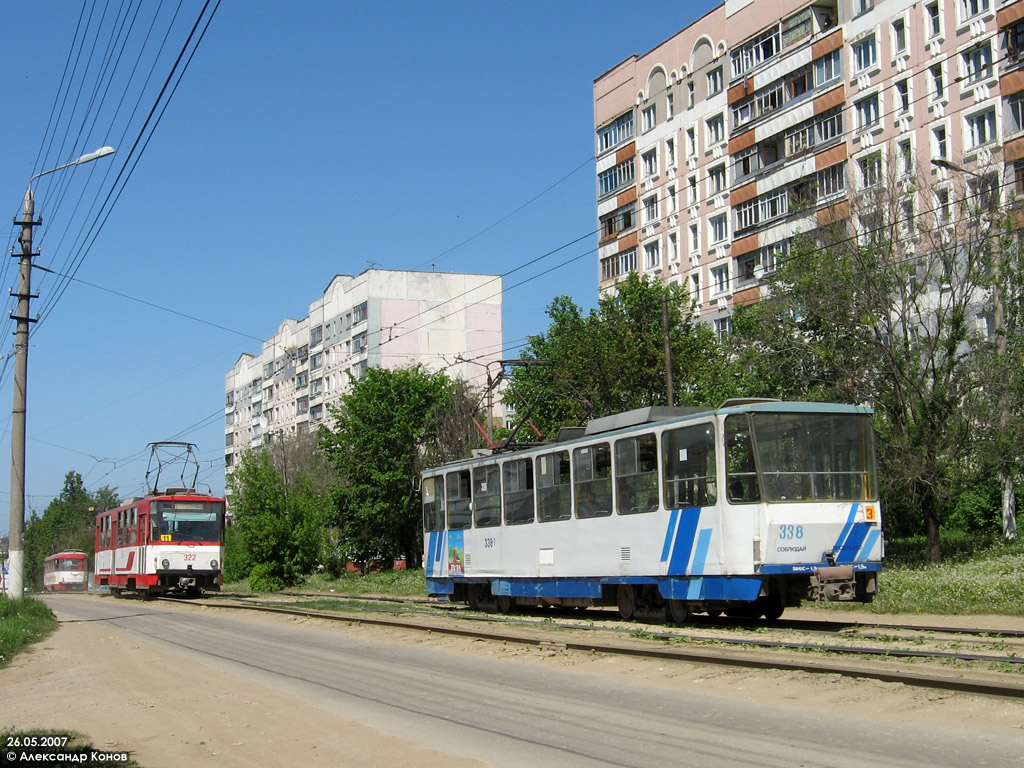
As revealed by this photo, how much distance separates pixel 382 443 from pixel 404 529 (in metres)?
4.58

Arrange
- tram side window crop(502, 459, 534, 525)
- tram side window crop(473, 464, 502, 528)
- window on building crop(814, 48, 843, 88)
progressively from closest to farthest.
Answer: tram side window crop(502, 459, 534, 525) → tram side window crop(473, 464, 502, 528) → window on building crop(814, 48, 843, 88)

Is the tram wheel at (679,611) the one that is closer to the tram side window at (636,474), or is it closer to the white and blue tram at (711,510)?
the white and blue tram at (711,510)

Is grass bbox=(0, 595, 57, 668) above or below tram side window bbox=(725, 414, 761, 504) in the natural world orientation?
below

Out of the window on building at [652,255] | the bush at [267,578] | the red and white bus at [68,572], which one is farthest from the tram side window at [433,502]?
the red and white bus at [68,572]

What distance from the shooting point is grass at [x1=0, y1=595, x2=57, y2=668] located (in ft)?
58.1

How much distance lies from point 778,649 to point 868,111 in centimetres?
3617

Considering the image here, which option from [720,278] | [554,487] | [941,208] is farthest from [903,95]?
[554,487]

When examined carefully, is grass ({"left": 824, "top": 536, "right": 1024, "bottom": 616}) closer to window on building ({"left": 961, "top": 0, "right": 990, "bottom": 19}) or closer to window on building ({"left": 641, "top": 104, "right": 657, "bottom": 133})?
window on building ({"left": 961, "top": 0, "right": 990, "bottom": 19})

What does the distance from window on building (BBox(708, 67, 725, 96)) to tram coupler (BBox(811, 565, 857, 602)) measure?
41614mm

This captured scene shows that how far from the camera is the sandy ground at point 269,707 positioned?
26.4 feet

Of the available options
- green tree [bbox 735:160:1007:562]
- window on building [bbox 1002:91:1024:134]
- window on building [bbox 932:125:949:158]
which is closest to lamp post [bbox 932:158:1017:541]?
green tree [bbox 735:160:1007:562]

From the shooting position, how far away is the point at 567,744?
26.4ft

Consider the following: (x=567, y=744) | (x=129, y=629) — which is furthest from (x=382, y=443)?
(x=567, y=744)

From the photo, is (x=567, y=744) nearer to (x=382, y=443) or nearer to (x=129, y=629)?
(x=129, y=629)
